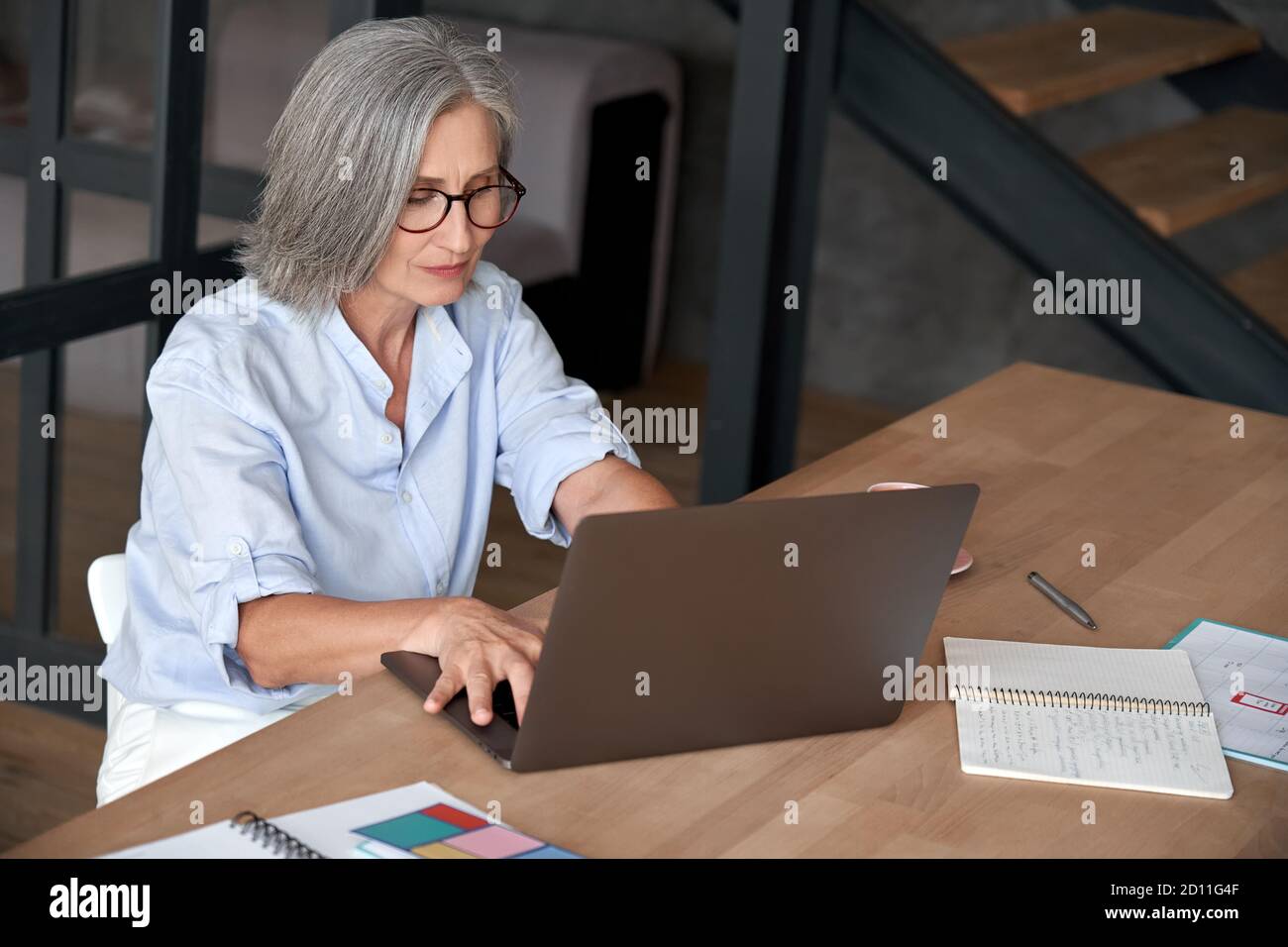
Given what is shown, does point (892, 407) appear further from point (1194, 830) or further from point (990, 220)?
point (1194, 830)

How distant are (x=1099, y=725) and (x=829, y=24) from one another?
1.97 metres

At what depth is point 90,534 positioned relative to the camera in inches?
139

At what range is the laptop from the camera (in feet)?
4.05

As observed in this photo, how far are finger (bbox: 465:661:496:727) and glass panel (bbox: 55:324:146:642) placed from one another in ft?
4.14

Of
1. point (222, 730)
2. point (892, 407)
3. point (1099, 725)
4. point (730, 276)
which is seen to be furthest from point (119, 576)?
point (892, 407)

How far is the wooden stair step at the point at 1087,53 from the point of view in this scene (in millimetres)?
3166

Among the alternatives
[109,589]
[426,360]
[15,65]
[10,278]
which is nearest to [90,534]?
[10,278]

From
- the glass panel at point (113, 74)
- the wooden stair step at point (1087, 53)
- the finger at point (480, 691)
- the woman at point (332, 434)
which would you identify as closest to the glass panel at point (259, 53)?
the glass panel at point (113, 74)

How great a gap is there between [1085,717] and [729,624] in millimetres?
391

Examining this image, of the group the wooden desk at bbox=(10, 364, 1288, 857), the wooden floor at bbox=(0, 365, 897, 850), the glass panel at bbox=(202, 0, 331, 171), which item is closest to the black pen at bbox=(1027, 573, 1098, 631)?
the wooden desk at bbox=(10, 364, 1288, 857)

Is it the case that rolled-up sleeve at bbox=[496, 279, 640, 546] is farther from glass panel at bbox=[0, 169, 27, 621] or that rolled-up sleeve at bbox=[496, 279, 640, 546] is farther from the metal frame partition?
glass panel at bbox=[0, 169, 27, 621]

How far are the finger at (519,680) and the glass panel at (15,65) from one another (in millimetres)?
1681

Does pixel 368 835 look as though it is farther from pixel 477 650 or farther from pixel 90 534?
pixel 90 534
